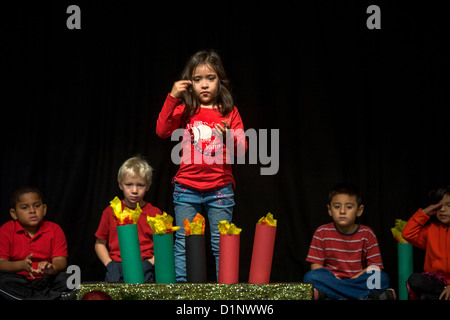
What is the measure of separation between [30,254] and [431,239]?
2317 millimetres

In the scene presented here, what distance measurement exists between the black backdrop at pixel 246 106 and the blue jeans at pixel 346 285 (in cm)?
64

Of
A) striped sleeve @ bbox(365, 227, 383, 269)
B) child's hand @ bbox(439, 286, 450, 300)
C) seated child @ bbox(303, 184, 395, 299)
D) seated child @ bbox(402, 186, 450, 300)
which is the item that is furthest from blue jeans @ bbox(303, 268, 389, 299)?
child's hand @ bbox(439, 286, 450, 300)

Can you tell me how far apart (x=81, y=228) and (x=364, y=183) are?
1.97m

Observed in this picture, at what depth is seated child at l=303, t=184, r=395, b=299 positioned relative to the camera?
3361mm

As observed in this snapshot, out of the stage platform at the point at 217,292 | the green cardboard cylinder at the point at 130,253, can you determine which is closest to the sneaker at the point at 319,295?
the stage platform at the point at 217,292

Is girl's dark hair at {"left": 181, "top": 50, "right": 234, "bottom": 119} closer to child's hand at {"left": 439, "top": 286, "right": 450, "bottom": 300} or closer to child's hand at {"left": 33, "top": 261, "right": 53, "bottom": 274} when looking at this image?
child's hand at {"left": 33, "top": 261, "right": 53, "bottom": 274}

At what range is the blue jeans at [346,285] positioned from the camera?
336 centimetres

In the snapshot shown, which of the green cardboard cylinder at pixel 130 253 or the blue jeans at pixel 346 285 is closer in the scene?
the green cardboard cylinder at pixel 130 253

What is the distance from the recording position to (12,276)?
3346 mm

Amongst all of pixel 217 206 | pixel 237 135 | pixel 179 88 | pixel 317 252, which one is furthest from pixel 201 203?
pixel 317 252

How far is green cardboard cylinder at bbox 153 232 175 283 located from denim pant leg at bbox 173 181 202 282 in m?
0.45

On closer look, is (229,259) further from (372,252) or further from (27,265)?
(27,265)

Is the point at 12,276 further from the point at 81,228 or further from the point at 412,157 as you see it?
the point at 412,157

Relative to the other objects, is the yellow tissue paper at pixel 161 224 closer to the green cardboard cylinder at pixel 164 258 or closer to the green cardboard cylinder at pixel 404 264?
the green cardboard cylinder at pixel 164 258
